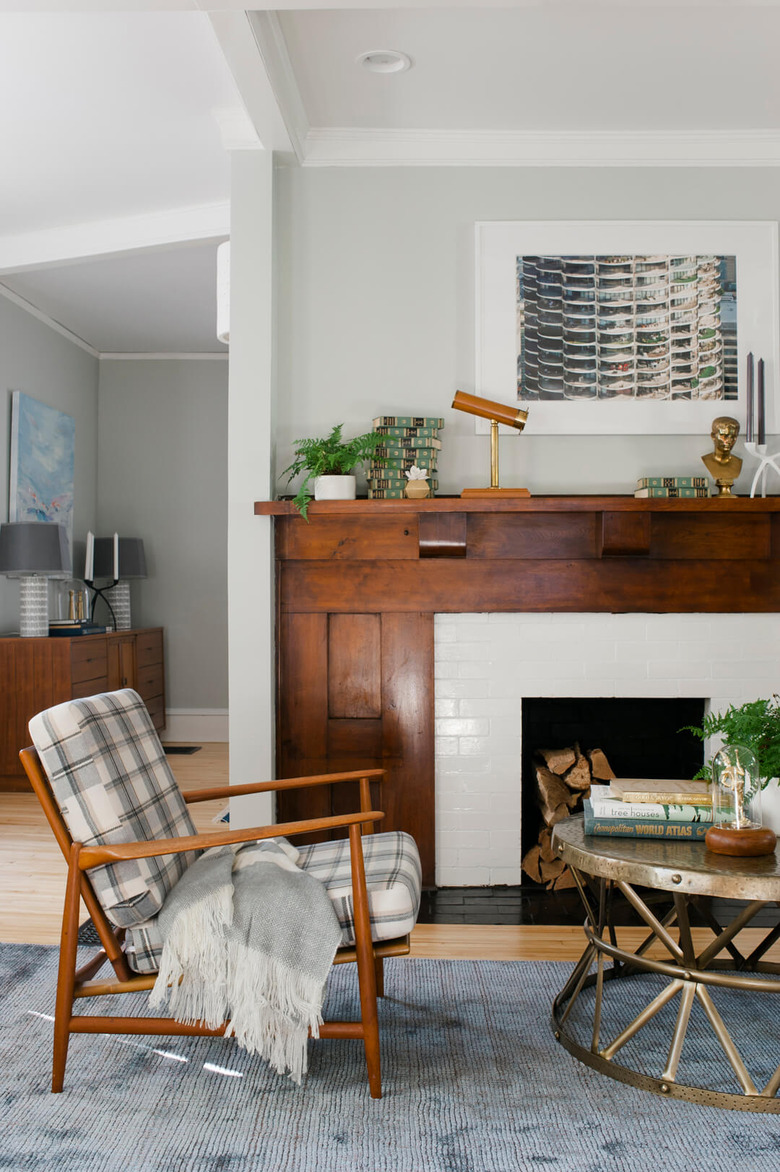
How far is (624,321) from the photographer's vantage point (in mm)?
3396

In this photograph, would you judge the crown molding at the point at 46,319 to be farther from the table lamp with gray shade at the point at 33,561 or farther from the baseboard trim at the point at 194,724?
the baseboard trim at the point at 194,724

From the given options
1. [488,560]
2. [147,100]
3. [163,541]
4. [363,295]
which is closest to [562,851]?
[488,560]

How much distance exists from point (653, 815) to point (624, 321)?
204cm

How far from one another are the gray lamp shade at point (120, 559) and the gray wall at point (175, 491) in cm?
38

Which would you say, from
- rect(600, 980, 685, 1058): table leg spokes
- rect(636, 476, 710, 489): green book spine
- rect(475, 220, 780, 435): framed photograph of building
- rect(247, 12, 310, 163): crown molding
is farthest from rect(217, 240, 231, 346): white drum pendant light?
rect(600, 980, 685, 1058): table leg spokes

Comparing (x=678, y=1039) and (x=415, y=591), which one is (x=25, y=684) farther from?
(x=678, y=1039)

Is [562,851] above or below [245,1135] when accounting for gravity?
above

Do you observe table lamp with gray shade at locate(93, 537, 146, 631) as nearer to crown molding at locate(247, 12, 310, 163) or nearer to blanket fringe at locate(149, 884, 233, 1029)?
crown molding at locate(247, 12, 310, 163)

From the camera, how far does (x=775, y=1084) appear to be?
72.1 inches

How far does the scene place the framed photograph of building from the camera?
11.1 ft

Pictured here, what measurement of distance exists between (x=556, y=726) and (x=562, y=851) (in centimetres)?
153

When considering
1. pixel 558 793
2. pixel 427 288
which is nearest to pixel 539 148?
pixel 427 288

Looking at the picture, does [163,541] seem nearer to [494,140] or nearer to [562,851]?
[494,140]

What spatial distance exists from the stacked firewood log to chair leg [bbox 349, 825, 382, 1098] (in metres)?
1.51
